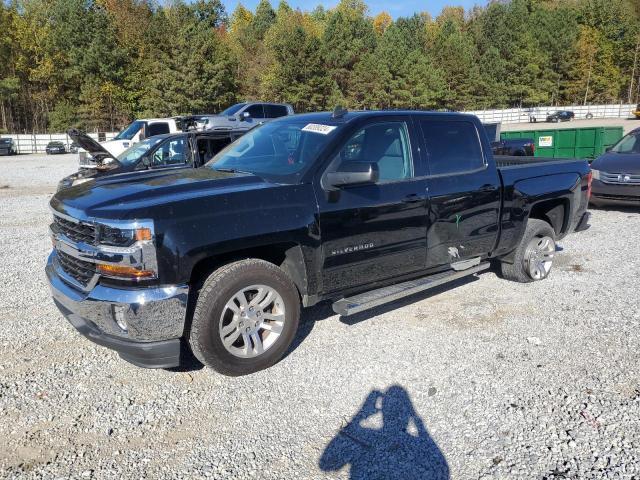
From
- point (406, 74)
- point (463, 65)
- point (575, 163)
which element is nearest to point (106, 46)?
point (406, 74)

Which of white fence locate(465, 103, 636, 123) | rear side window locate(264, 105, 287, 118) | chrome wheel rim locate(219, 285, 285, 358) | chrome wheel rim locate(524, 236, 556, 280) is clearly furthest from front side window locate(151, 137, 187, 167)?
white fence locate(465, 103, 636, 123)

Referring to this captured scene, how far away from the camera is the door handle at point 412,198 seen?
437 centimetres

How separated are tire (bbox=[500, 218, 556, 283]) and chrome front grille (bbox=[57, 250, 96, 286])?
4.33 m

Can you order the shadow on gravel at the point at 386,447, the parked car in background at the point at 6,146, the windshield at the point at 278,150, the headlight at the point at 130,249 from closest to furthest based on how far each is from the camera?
the shadow on gravel at the point at 386,447, the headlight at the point at 130,249, the windshield at the point at 278,150, the parked car in background at the point at 6,146

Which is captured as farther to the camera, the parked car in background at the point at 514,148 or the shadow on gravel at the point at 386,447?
the parked car in background at the point at 514,148

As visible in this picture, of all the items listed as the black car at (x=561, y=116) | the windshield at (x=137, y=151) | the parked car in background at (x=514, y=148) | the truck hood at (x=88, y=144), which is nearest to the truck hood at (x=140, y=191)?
the truck hood at (x=88, y=144)

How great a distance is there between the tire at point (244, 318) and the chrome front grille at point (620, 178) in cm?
843

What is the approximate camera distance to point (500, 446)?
9.62 ft

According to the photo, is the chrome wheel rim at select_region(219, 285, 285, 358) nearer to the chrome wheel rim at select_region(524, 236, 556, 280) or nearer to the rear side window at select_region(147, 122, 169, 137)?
the chrome wheel rim at select_region(524, 236, 556, 280)

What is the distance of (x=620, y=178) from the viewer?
974cm

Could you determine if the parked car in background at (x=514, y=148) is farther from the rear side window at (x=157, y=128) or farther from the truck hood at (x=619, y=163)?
the rear side window at (x=157, y=128)

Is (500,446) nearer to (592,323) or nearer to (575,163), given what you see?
(592,323)

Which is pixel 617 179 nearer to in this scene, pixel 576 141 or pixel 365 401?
pixel 576 141

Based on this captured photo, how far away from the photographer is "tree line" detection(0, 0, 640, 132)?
189 ft
